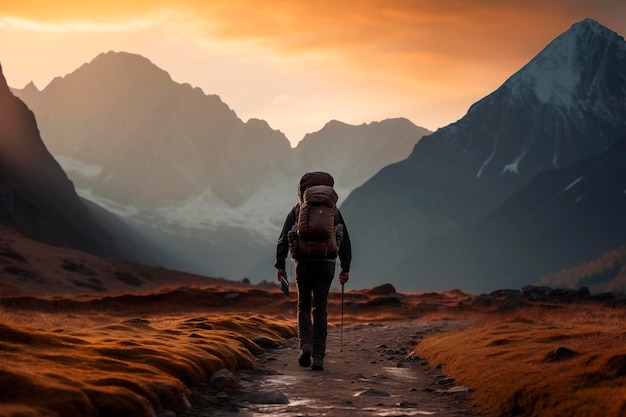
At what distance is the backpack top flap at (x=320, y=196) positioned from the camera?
1711 centimetres

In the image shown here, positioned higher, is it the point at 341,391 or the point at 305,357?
the point at 305,357

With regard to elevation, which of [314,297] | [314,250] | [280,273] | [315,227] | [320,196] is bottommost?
[314,297]

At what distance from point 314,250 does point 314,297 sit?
124 cm

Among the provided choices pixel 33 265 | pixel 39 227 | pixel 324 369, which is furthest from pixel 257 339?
pixel 39 227

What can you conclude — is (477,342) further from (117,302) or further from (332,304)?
(332,304)

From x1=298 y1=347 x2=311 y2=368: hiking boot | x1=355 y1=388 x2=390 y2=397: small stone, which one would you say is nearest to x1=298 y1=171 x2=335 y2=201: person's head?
x1=298 y1=347 x2=311 y2=368: hiking boot

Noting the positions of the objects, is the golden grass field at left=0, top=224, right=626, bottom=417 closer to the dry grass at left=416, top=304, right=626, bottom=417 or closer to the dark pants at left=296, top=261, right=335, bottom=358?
the dry grass at left=416, top=304, right=626, bottom=417

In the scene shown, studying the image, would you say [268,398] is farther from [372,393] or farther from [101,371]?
[101,371]

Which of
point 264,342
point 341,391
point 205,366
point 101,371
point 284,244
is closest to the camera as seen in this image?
point 101,371

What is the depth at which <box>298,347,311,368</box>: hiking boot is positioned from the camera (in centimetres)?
1814

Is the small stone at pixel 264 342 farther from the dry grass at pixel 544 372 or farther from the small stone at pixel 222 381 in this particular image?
the small stone at pixel 222 381

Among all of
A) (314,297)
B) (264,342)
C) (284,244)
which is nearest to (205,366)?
(314,297)

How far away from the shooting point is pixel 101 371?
12211mm

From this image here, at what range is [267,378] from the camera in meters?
16.8
